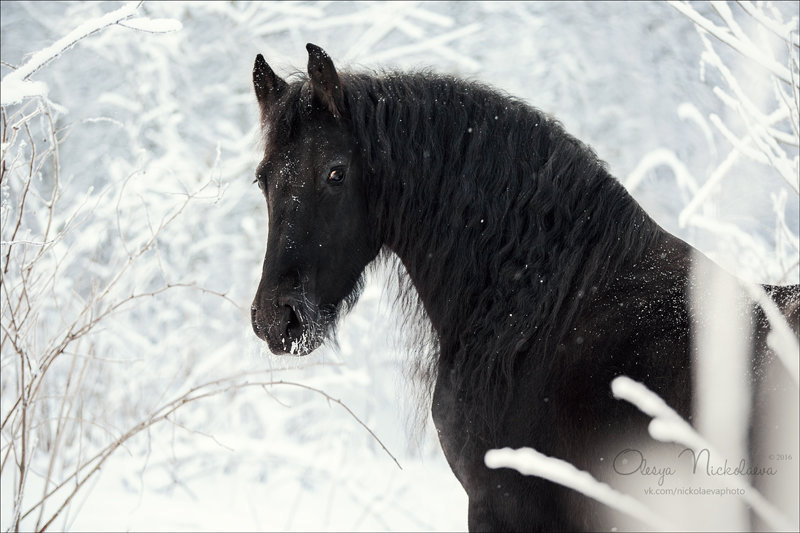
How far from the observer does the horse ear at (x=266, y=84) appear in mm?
2377

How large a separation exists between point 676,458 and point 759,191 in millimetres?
7383

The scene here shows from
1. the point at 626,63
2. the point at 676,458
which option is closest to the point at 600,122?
the point at 626,63

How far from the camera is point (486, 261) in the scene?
2.04 m

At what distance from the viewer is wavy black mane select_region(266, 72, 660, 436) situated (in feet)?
6.36

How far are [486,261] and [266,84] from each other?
1.05 metres

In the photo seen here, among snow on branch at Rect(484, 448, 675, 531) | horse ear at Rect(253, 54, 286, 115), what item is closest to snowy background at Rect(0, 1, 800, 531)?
horse ear at Rect(253, 54, 286, 115)

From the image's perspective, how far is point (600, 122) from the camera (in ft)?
28.2

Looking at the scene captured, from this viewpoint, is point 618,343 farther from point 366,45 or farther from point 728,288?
point 366,45

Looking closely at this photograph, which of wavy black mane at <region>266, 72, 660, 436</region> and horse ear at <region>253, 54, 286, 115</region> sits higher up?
horse ear at <region>253, 54, 286, 115</region>

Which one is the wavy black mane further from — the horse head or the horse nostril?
the horse nostril

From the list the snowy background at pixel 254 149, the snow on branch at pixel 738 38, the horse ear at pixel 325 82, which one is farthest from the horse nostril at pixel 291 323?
the snowy background at pixel 254 149

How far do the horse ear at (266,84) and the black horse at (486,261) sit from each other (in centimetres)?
1

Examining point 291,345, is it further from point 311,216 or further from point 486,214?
point 486,214

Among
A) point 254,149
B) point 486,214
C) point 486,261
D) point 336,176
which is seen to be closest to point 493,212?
point 486,214
